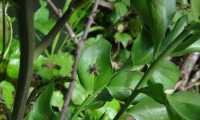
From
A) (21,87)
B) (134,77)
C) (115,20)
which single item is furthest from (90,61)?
(115,20)

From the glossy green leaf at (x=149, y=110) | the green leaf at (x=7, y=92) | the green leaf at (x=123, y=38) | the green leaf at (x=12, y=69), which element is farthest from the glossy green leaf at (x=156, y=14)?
the green leaf at (x=123, y=38)

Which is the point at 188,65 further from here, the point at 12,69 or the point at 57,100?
the point at 12,69

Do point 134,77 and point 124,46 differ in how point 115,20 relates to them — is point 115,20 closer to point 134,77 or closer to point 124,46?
point 124,46

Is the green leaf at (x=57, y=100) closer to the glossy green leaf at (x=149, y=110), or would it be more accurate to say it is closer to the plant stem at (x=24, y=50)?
the glossy green leaf at (x=149, y=110)

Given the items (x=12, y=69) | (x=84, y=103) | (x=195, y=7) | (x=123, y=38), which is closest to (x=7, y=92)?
(x=12, y=69)

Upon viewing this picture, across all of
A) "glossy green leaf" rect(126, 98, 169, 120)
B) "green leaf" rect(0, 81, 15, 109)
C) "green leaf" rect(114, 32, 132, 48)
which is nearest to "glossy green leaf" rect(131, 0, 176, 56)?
"glossy green leaf" rect(126, 98, 169, 120)

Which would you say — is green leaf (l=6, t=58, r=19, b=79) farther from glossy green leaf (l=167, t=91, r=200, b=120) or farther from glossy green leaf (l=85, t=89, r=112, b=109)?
glossy green leaf (l=167, t=91, r=200, b=120)
